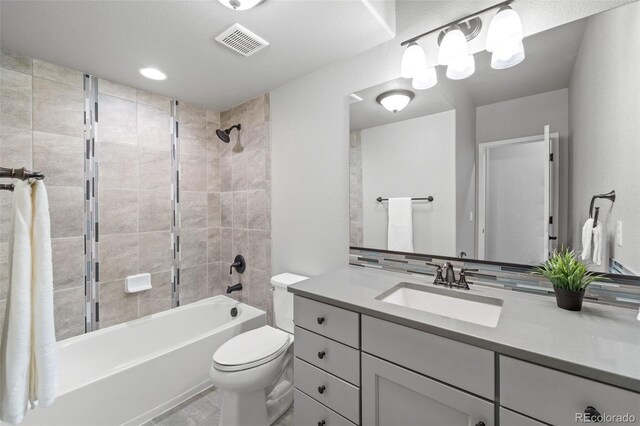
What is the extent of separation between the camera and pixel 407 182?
162 centimetres

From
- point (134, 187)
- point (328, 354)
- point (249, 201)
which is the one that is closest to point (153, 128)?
point (134, 187)

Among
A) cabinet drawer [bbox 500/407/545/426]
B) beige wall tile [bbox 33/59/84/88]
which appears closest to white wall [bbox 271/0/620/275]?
cabinet drawer [bbox 500/407/545/426]

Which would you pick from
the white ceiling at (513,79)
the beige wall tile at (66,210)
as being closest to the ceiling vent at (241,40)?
the white ceiling at (513,79)

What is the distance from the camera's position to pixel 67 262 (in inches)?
77.1

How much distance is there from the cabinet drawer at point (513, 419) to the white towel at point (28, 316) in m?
1.49

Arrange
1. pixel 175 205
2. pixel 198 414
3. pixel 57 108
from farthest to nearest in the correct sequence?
pixel 175 205 → pixel 57 108 → pixel 198 414

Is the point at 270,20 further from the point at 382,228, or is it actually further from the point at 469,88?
the point at 382,228

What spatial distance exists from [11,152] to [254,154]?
5.20 ft

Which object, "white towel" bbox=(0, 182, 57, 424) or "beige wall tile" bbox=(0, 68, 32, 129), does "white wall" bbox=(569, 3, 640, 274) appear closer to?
"white towel" bbox=(0, 182, 57, 424)

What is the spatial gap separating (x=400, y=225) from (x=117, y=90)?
243 cm

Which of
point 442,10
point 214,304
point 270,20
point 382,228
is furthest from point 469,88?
point 214,304

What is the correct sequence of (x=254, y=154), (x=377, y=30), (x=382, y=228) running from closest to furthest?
(x=377, y=30), (x=382, y=228), (x=254, y=154)

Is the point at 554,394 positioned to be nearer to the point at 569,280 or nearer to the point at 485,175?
the point at 569,280

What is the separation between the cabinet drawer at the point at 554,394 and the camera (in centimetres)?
66
